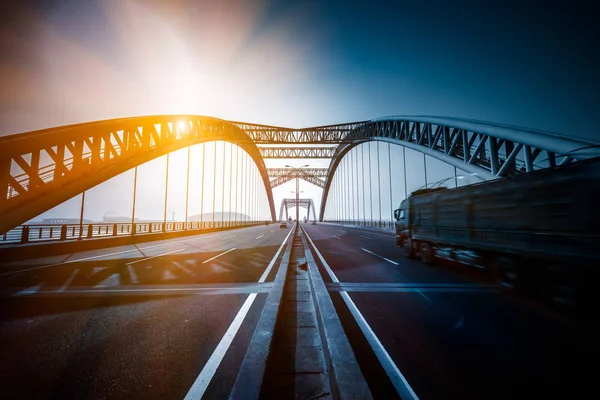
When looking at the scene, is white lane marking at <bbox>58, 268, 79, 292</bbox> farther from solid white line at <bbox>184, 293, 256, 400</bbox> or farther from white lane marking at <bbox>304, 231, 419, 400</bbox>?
white lane marking at <bbox>304, 231, 419, 400</bbox>

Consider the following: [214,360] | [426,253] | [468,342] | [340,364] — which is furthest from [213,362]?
[426,253]

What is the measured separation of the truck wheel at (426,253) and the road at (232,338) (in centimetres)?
250

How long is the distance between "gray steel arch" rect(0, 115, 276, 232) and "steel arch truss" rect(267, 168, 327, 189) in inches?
2348

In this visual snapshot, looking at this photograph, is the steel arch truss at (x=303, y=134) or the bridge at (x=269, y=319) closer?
the bridge at (x=269, y=319)

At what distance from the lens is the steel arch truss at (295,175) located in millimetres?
79125

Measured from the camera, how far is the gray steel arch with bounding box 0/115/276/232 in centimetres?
930

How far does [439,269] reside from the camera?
8461 millimetres

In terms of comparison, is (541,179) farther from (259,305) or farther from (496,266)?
(259,305)

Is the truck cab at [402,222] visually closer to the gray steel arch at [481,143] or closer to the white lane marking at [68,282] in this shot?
the gray steel arch at [481,143]

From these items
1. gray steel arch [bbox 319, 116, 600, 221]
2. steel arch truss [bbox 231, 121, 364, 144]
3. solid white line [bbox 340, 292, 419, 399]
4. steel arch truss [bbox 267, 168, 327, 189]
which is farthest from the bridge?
steel arch truss [bbox 267, 168, 327, 189]

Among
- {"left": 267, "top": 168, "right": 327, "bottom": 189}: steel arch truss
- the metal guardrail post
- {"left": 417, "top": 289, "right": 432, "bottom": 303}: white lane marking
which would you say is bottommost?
{"left": 417, "top": 289, "right": 432, "bottom": 303}: white lane marking

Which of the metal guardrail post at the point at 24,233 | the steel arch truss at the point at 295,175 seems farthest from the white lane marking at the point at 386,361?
the steel arch truss at the point at 295,175

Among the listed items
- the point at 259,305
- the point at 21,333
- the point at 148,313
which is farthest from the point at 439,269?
the point at 21,333

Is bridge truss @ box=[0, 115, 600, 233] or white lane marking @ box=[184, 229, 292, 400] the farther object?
bridge truss @ box=[0, 115, 600, 233]
